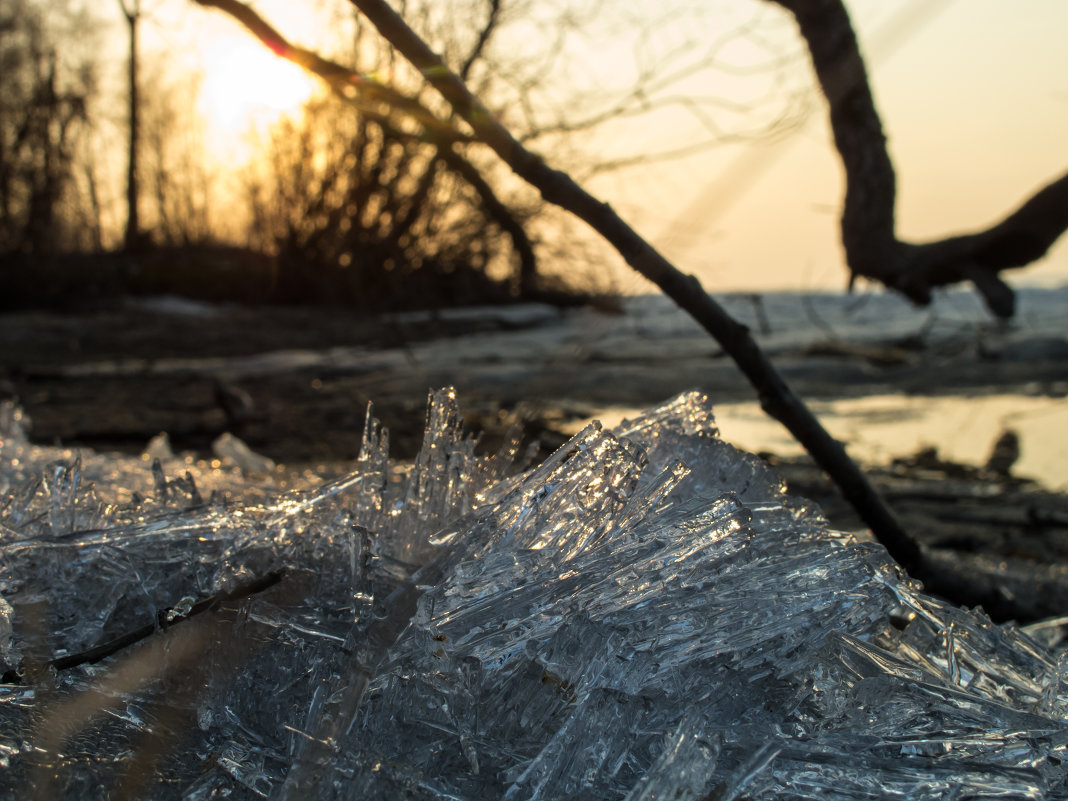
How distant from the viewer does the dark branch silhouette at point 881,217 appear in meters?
2.87

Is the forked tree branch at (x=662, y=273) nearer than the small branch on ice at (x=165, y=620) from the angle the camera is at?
No

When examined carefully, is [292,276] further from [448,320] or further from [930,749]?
[930,749]

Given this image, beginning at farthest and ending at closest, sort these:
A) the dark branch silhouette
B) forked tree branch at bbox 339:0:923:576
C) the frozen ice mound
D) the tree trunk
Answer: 1. the tree trunk
2. the dark branch silhouette
3. forked tree branch at bbox 339:0:923:576
4. the frozen ice mound

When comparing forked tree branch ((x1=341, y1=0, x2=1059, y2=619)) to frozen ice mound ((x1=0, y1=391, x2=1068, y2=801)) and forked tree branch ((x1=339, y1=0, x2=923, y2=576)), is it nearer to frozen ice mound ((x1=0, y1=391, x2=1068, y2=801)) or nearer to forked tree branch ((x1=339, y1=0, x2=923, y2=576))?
forked tree branch ((x1=339, y1=0, x2=923, y2=576))

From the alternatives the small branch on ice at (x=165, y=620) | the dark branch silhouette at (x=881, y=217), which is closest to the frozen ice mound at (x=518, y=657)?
the small branch on ice at (x=165, y=620)

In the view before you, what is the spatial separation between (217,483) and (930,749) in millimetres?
1261

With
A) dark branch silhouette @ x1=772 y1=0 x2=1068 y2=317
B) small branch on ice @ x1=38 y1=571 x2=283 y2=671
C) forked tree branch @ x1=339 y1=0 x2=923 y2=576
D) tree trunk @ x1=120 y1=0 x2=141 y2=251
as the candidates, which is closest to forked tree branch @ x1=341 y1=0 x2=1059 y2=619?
forked tree branch @ x1=339 y1=0 x2=923 y2=576

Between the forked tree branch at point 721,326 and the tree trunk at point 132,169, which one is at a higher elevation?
the tree trunk at point 132,169

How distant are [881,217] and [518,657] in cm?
281

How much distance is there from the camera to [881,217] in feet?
10.4

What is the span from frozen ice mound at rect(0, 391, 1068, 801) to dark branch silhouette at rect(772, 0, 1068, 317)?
7.50ft

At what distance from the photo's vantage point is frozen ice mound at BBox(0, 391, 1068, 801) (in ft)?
2.52

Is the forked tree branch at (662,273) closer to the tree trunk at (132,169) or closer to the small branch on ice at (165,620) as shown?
the small branch on ice at (165,620)

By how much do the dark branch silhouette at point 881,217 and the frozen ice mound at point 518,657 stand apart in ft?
7.50
